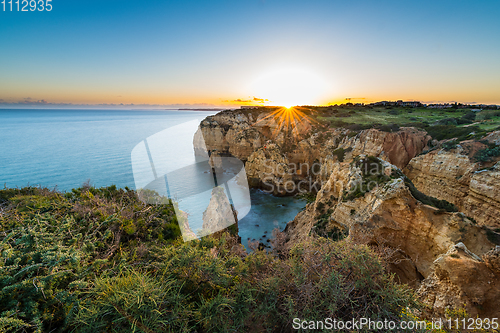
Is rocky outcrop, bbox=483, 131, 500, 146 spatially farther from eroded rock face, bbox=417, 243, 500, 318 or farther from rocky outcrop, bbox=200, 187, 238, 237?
rocky outcrop, bbox=200, 187, 238, 237

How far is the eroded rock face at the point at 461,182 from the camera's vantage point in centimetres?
1157

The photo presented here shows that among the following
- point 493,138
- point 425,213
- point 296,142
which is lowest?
point 425,213

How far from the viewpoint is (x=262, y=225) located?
2573cm

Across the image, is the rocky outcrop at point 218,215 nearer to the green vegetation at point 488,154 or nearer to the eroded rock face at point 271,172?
the green vegetation at point 488,154

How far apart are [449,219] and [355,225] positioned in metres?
3.76

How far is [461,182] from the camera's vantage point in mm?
13781

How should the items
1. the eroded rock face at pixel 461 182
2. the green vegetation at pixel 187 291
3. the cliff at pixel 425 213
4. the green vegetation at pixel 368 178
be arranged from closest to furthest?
1. the green vegetation at pixel 187 291
2. the cliff at pixel 425 213
3. the eroded rock face at pixel 461 182
4. the green vegetation at pixel 368 178

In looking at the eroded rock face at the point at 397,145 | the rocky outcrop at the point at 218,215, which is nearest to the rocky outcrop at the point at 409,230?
the rocky outcrop at the point at 218,215

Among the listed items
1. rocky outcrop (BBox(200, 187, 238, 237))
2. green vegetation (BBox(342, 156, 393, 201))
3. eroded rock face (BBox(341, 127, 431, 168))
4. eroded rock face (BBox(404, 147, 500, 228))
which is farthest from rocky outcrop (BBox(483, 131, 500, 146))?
rocky outcrop (BBox(200, 187, 238, 237))

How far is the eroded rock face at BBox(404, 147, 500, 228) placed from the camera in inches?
456

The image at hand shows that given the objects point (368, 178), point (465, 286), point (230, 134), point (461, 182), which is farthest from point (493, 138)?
point (230, 134)

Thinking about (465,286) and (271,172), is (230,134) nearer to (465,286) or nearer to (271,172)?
(271,172)

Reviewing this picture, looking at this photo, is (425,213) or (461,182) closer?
(425,213)

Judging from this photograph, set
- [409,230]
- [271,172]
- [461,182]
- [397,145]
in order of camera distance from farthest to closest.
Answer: [271,172] → [397,145] → [461,182] → [409,230]
